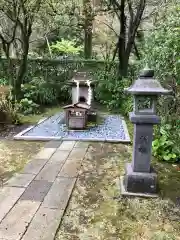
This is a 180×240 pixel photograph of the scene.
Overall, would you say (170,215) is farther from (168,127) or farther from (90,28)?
(90,28)

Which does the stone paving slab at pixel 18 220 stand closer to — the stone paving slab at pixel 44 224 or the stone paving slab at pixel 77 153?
the stone paving slab at pixel 44 224

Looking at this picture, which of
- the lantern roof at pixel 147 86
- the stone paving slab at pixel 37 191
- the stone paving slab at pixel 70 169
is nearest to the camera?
the stone paving slab at pixel 37 191

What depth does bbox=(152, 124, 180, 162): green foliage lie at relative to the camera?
4590 millimetres

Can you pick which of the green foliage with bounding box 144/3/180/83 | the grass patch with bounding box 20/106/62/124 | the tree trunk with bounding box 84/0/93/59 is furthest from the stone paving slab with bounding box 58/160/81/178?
the tree trunk with bounding box 84/0/93/59

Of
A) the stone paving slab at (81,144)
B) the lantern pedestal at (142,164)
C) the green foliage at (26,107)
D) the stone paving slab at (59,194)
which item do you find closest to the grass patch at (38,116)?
the green foliage at (26,107)

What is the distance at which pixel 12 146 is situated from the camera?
531cm

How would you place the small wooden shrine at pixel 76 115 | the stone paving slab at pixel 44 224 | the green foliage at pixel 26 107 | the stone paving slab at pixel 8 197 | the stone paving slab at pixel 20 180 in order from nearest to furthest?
the stone paving slab at pixel 44 224, the stone paving slab at pixel 8 197, the stone paving slab at pixel 20 180, the small wooden shrine at pixel 76 115, the green foliage at pixel 26 107

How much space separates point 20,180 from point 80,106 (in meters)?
3.07

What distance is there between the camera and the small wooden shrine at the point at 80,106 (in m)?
6.52

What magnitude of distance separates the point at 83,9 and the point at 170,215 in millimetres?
8880

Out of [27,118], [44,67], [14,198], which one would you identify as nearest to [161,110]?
[14,198]

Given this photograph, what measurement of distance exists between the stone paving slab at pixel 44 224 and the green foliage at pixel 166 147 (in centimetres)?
233

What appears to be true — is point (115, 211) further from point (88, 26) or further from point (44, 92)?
point (88, 26)

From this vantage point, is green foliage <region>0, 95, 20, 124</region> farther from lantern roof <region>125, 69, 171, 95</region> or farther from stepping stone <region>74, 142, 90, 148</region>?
lantern roof <region>125, 69, 171, 95</region>
